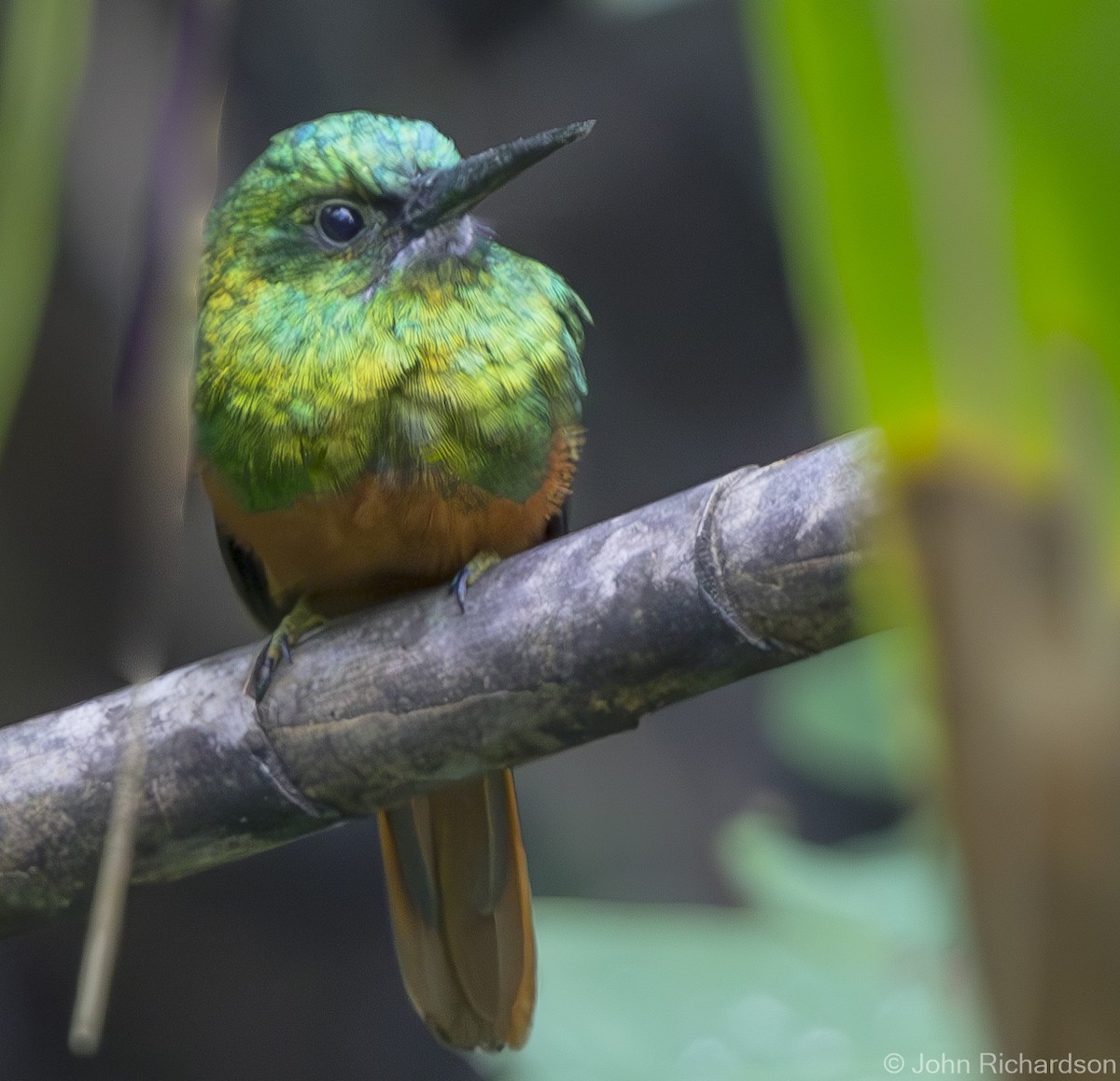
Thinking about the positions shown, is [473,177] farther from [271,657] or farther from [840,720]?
[840,720]

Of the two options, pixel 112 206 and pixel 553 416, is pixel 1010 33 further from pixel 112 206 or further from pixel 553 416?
pixel 112 206

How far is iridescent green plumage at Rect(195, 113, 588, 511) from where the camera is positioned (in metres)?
1.56

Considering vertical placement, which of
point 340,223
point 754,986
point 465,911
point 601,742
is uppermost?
point 340,223

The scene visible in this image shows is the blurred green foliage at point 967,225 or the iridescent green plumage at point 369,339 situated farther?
the iridescent green plumage at point 369,339

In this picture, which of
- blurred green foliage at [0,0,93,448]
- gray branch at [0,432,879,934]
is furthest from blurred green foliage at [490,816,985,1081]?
blurred green foliage at [0,0,93,448]

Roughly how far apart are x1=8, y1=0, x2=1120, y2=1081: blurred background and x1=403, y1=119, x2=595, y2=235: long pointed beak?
14.1 inches

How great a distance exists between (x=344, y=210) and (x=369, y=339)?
25 centimetres

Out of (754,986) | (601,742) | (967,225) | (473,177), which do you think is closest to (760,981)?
(754,986)

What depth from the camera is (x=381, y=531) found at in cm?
156

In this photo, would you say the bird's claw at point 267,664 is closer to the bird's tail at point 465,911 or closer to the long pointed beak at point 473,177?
the bird's tail at point 465,911

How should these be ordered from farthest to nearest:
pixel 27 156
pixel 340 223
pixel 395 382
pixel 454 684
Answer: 1. pixel 340 223
2. pixel 395 382
3. pixel 454 684
4. pixel 27 156

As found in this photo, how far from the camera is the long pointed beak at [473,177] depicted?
4.61 feet

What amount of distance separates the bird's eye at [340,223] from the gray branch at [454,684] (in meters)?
0.55

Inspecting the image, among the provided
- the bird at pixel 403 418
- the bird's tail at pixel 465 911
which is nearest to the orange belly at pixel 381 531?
the bird at pixel 403 418
